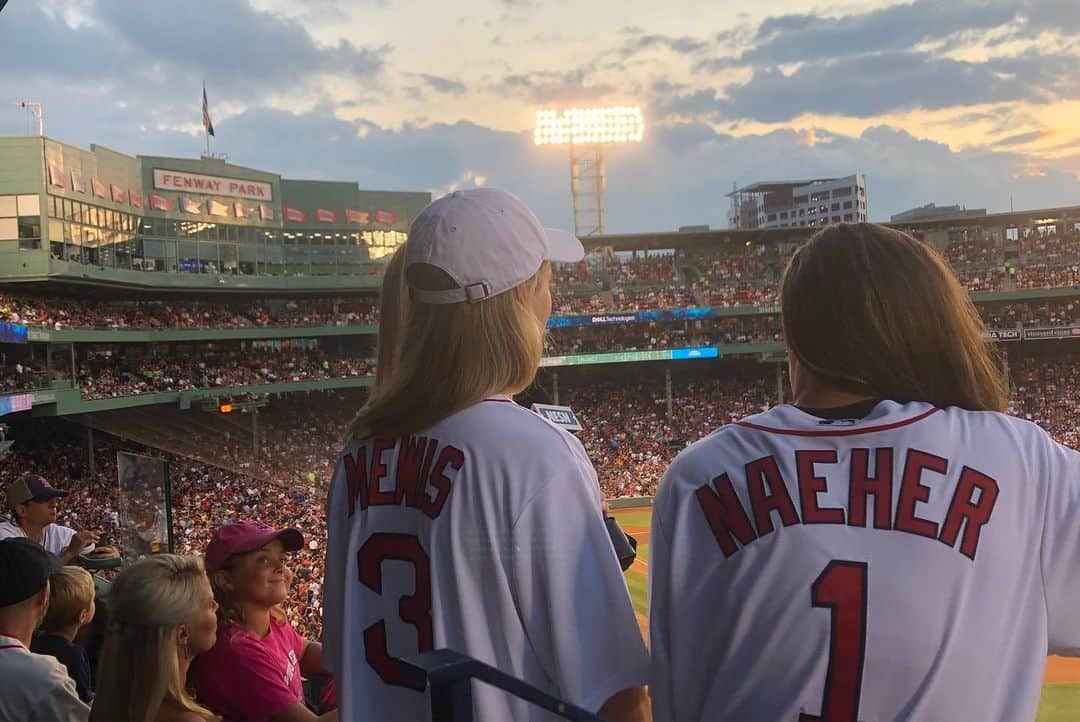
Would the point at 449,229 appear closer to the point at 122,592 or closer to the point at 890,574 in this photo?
the point at 890,574

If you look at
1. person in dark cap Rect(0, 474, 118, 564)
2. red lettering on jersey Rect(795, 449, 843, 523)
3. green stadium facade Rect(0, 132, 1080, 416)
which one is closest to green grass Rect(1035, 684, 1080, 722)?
person in dark cap Rect(0, 474, 118, 564)

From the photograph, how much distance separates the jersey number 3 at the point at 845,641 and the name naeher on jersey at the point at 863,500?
0.29 feet

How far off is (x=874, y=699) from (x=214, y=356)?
3469cm

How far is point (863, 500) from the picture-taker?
1372 millimetres

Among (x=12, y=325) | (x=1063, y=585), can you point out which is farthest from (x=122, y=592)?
(x=12, y=325)

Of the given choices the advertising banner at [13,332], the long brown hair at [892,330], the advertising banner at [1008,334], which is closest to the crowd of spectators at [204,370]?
the advertising banner at [13,332]

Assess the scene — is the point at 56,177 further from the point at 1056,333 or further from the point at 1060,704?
the point at 1056,333

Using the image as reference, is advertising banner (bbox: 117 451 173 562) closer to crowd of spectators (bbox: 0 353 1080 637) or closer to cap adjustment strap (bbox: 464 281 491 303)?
cap adjustment strap (bbox: 464 281 491 303)

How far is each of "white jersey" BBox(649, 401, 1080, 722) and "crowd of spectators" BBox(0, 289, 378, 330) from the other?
26330 millimetres

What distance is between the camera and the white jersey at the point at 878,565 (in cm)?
134

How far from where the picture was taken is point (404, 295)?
6.13 ft

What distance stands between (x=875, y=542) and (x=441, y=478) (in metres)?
0.73

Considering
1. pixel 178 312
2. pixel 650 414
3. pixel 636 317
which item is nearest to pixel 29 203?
pixel 178 312

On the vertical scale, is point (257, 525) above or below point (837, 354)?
below
